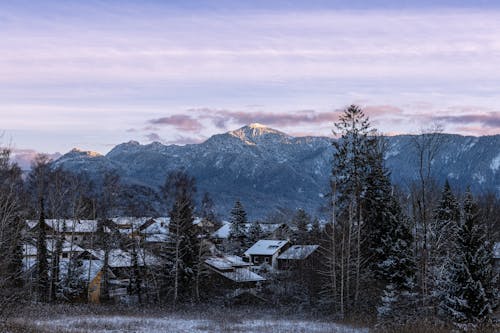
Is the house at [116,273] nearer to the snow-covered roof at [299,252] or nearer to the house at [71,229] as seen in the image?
the house at [71,229]

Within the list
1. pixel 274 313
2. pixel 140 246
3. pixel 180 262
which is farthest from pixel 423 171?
pixel 140 246

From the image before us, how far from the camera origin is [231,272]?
215ft

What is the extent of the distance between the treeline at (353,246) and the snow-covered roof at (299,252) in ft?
9.71

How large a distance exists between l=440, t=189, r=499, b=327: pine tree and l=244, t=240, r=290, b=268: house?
58.2 meters

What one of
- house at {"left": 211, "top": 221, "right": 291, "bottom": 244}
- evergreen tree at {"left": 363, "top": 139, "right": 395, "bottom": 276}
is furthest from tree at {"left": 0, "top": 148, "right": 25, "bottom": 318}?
house at {"left": 211, "top": 221, "right": 291, "bottom": 244}

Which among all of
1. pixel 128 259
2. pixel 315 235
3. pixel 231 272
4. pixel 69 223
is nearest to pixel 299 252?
pixel 315 235

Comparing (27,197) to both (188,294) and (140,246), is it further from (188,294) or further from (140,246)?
(188,294)

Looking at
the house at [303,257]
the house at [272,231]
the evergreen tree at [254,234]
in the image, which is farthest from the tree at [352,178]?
the house at [272,231]

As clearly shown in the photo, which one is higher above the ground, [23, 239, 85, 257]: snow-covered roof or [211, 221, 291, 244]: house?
[211, 221, 291, 244]: house

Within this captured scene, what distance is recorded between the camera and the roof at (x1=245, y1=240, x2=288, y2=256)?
288 feet

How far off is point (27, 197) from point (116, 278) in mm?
20648

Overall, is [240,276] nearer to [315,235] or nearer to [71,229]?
[315,235]

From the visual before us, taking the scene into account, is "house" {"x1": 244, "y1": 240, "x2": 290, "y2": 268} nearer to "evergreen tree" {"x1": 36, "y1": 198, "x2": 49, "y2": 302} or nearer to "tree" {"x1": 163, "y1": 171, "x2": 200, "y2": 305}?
"tree" {"x1": 163, "y1": 171, "x2": 200, "y2": 305}

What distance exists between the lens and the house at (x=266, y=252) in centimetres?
8762
